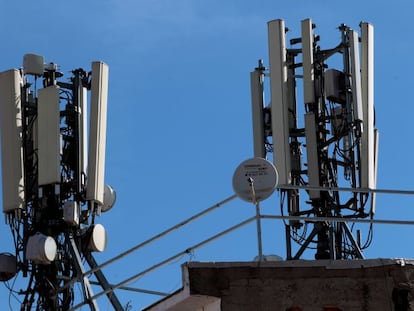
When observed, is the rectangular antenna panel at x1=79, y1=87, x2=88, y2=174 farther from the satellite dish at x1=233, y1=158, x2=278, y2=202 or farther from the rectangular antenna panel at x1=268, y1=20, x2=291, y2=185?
the satellite dish at x1=233, y1=158, x2=278, y2=202

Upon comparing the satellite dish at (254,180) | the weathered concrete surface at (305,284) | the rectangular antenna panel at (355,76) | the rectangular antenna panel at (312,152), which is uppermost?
the rectangular antenna panel at (355,76)

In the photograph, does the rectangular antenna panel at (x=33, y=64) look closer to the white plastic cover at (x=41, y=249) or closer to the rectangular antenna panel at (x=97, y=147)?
the rectangular antenna panel at (x=97, y=147)

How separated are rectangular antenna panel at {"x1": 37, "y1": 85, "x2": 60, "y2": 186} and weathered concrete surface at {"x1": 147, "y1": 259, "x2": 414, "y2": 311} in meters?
10.4

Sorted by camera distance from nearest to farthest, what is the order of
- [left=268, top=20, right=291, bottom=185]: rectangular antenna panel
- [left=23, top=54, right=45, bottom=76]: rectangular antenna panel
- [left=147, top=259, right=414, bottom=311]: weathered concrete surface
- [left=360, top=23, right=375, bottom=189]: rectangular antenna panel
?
[left=147, top=259, right=414, bottom=311]: weathered concrete surface
[left=268, top=20, right=291, bottom=185]: rectangular antenna panel
[left=360, top=23, right=375, bottom=189]: rectangular antenna panel
[left=23, top=54, right=45, bottom=76]: rectangular antenna panel

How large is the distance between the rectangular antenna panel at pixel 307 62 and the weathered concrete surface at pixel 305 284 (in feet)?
33.4

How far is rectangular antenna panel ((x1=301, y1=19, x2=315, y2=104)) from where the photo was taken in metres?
24.8

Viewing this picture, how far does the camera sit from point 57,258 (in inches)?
979

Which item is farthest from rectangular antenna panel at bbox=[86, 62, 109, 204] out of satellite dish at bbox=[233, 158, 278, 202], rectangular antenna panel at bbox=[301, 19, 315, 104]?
satellite dish at bbox=[233, 158, 278, 202]

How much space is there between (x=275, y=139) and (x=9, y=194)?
5.43 metres

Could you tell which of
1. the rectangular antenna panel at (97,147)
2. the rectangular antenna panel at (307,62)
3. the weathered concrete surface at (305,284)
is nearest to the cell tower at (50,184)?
the rectangular antenna panel at (97,147)

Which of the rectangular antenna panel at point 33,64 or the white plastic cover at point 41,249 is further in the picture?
the rectangular antenna panel at point 33,64

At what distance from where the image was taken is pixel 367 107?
937 inches

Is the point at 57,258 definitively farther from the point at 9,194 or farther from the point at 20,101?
the point at 20,101

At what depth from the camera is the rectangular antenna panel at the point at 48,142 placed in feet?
81.8
